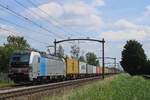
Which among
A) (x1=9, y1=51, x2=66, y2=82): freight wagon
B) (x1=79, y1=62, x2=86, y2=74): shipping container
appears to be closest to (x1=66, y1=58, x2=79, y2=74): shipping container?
(x1=79, y1=62, x2=86, y2=74): shipping container

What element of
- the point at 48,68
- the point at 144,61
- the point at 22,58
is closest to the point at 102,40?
the point at 48,68

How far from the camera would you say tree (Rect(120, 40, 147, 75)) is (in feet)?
375

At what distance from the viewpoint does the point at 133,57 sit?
115 metres

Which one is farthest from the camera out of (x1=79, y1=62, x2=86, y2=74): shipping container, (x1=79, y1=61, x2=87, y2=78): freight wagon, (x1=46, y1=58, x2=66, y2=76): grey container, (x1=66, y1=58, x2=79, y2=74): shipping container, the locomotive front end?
(x1=79, y1=61, x2=87, y2=78): freight wagon

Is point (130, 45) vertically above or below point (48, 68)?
above

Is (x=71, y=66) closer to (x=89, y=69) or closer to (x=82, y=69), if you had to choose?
(x=82, y=69)

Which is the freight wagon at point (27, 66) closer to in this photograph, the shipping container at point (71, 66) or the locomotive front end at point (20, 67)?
the locomotive front end at point (20, 67)

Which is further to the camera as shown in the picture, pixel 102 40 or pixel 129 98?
pixel 102 40

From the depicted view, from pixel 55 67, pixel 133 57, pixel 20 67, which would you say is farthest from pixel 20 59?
pixel 133 57

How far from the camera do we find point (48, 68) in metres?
48.6

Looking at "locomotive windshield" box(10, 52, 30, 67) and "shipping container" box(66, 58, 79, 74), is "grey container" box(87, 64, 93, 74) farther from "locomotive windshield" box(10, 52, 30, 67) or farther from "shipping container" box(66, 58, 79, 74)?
"locomotive windshield" box(10, 52, 30, 67)

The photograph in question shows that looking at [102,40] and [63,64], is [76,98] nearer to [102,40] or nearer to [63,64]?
[63,64]

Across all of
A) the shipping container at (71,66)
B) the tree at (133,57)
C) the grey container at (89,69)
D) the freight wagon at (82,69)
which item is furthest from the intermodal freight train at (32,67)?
the tree at (133,57)

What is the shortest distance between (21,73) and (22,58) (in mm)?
1687
